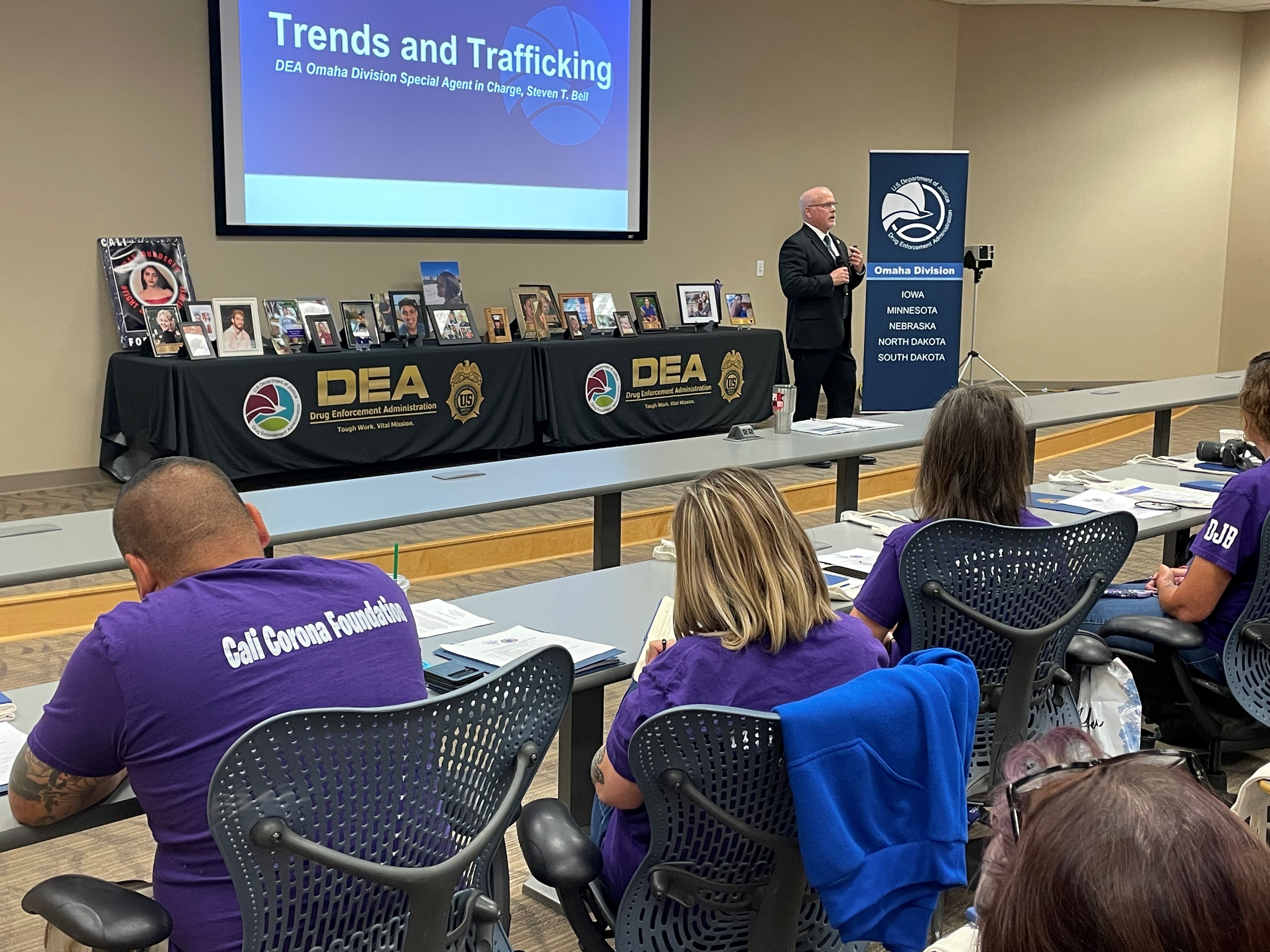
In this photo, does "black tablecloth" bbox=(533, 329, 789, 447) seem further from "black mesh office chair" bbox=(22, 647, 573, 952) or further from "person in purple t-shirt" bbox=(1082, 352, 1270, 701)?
"black mesh office chair" bbox=(22, 647, 573, 952)

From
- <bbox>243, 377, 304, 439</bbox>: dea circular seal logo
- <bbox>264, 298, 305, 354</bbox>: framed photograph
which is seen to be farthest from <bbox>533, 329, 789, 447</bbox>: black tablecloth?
<bbox>243, 377, 304, 439</bbox>: dea circular seal logo

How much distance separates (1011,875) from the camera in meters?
0.66

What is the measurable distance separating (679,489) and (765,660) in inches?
188

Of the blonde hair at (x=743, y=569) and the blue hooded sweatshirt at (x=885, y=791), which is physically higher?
the blonde hair at (x=743, y=569)

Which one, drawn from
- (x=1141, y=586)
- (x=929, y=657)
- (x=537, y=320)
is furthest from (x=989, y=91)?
(x=929, y=657)

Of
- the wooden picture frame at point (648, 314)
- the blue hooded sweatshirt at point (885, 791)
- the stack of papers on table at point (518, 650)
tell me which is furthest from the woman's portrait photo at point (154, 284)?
the blue hooded sweatshirt at point (885, 791)

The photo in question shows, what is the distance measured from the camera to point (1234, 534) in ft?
8.55

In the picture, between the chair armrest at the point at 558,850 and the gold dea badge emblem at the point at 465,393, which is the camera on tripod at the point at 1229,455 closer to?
the chair armrest at the point at 558,850

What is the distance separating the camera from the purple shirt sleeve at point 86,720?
1427mm

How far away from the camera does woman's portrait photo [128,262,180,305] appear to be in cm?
634

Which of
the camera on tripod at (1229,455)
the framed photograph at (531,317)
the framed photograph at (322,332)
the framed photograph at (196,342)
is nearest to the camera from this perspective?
the camera on tripod at (1229,455)

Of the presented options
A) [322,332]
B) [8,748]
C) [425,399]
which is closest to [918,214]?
[425,399]

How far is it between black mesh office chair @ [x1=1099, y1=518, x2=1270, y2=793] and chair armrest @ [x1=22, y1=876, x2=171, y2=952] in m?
2.06

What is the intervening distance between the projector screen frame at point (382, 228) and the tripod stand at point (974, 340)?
8.30 feet
